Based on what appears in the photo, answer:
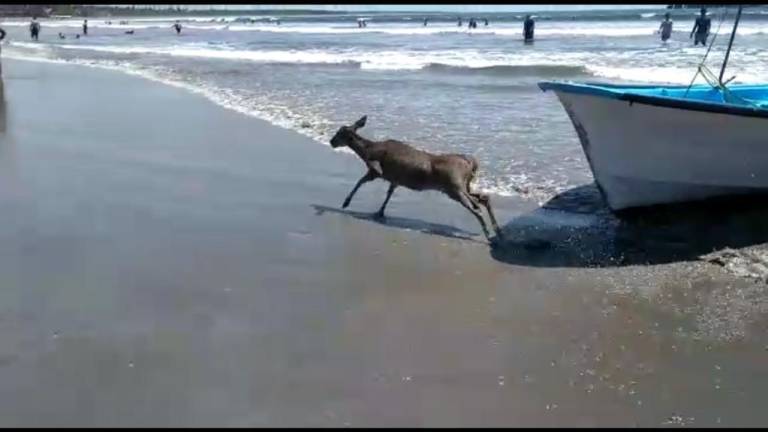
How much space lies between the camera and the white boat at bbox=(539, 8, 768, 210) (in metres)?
7.53

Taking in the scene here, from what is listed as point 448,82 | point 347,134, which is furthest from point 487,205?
point 448,82

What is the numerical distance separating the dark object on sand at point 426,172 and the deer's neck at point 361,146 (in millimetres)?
16

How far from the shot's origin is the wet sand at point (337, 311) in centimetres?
429

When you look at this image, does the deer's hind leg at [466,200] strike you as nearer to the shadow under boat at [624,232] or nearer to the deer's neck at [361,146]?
the shadow under boat at [624,232]

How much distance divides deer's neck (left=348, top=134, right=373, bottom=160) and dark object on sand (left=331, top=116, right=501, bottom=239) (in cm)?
2

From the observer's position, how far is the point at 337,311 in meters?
5.55

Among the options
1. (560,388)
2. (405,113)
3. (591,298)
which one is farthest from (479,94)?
(560,388)

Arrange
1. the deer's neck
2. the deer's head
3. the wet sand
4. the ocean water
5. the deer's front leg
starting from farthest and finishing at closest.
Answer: the ocean water → the deer's head → the deer's neck → the deer's front leg → the wet sand

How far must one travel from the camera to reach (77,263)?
6.29 m

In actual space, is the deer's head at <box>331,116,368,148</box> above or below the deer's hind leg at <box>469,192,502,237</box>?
above

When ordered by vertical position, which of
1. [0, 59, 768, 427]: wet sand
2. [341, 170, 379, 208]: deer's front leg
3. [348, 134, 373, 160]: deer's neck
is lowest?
[0, 59, 768, 427]: wet sand

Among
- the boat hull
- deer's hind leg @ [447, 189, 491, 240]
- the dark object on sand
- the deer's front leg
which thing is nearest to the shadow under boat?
the boat hull

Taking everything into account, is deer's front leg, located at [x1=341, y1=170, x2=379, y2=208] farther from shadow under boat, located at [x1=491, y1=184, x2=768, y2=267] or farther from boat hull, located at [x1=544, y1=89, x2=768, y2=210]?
boat hull, located at [x1=544, y1=89, x2=768, y2=210]

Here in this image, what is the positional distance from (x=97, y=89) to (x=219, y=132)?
5977 millimetres
